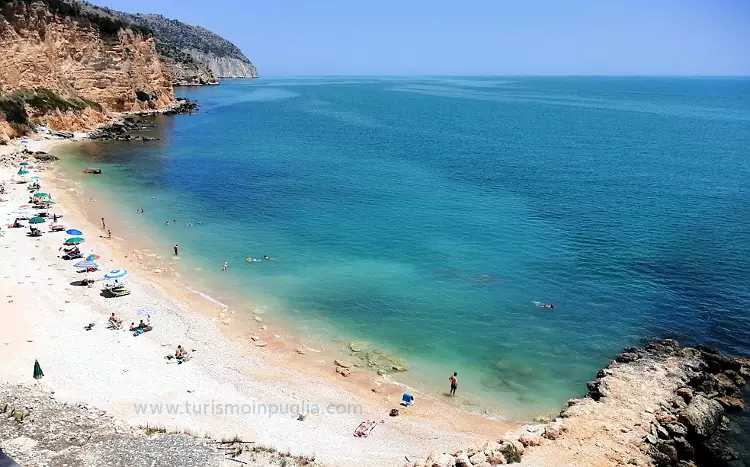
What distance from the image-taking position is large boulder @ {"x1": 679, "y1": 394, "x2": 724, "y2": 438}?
2077 centimetres

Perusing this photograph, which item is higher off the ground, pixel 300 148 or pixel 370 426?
pixel 300 148

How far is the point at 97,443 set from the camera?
56.0ft

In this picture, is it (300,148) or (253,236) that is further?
(300,148)

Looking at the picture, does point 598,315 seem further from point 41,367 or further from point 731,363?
point 41,367

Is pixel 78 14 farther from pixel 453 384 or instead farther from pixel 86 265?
pixel 453 384

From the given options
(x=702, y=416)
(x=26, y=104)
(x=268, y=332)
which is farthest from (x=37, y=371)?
(x=26, y=104)

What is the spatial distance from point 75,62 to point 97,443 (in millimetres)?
81903

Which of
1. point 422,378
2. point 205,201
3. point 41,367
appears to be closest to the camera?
point 41,367

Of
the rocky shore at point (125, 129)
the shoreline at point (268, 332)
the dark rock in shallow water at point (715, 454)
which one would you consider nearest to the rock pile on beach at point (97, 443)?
the shoreline at point (268, 332)

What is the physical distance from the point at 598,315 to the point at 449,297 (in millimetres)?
8919

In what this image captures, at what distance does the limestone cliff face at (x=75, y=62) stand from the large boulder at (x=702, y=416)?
77.0 m

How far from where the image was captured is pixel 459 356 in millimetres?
26906

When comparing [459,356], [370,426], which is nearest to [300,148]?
[459,356]

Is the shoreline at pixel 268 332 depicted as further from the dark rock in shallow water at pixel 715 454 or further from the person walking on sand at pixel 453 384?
the dark rock in shallow water at pixel 715 454
